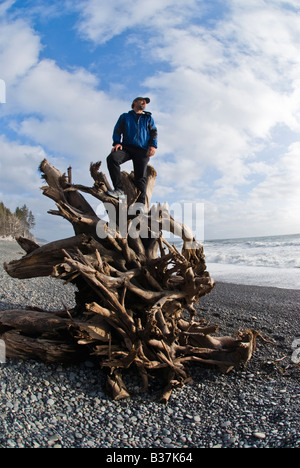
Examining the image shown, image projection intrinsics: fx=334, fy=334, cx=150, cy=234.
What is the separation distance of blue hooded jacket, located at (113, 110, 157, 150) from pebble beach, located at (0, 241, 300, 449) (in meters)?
4.32

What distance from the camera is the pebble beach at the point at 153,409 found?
414 centimetres

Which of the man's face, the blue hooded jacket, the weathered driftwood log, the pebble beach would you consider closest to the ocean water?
the pebble beach

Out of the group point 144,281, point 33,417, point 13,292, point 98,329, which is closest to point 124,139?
point 144,281

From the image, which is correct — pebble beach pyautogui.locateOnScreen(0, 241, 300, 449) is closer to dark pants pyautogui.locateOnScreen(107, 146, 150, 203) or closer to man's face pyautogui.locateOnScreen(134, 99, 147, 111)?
dark pants pyautogui.locateOnScreen(107, 146, 150, 203)

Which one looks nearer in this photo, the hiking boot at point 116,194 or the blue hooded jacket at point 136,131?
the hiking boot at point 116,194

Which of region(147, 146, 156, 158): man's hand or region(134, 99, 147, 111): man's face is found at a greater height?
region(134, 99, 147, 111): man's face

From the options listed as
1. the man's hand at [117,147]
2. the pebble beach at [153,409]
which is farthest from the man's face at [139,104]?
the pebble beach at [153,409]

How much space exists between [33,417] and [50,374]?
98 centimetres

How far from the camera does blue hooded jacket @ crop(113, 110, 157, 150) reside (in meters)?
6.84

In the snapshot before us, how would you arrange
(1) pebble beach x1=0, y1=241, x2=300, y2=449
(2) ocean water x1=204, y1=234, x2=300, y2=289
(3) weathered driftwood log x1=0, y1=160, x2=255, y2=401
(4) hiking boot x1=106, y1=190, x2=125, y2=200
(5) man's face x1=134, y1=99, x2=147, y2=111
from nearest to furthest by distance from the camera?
(1) pebble beach x1=0, y1=241, x2=300, y2=449
(3) weathered driftwood log x1=0, y1=160, x2=255, y2=401
(4) hiking boot x1=106, y1=190, x2=125, y2=200
(5) man's face x1=134, y1=99, x2=147, y2=111
(2) ocean water x1=204, y1=234, x2=300, y2=289

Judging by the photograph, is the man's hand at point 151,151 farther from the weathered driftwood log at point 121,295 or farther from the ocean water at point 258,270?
the ocean water at point 258,270

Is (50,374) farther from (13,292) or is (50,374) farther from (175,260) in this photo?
(13,292)

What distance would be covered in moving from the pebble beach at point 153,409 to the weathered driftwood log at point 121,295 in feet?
0.73
